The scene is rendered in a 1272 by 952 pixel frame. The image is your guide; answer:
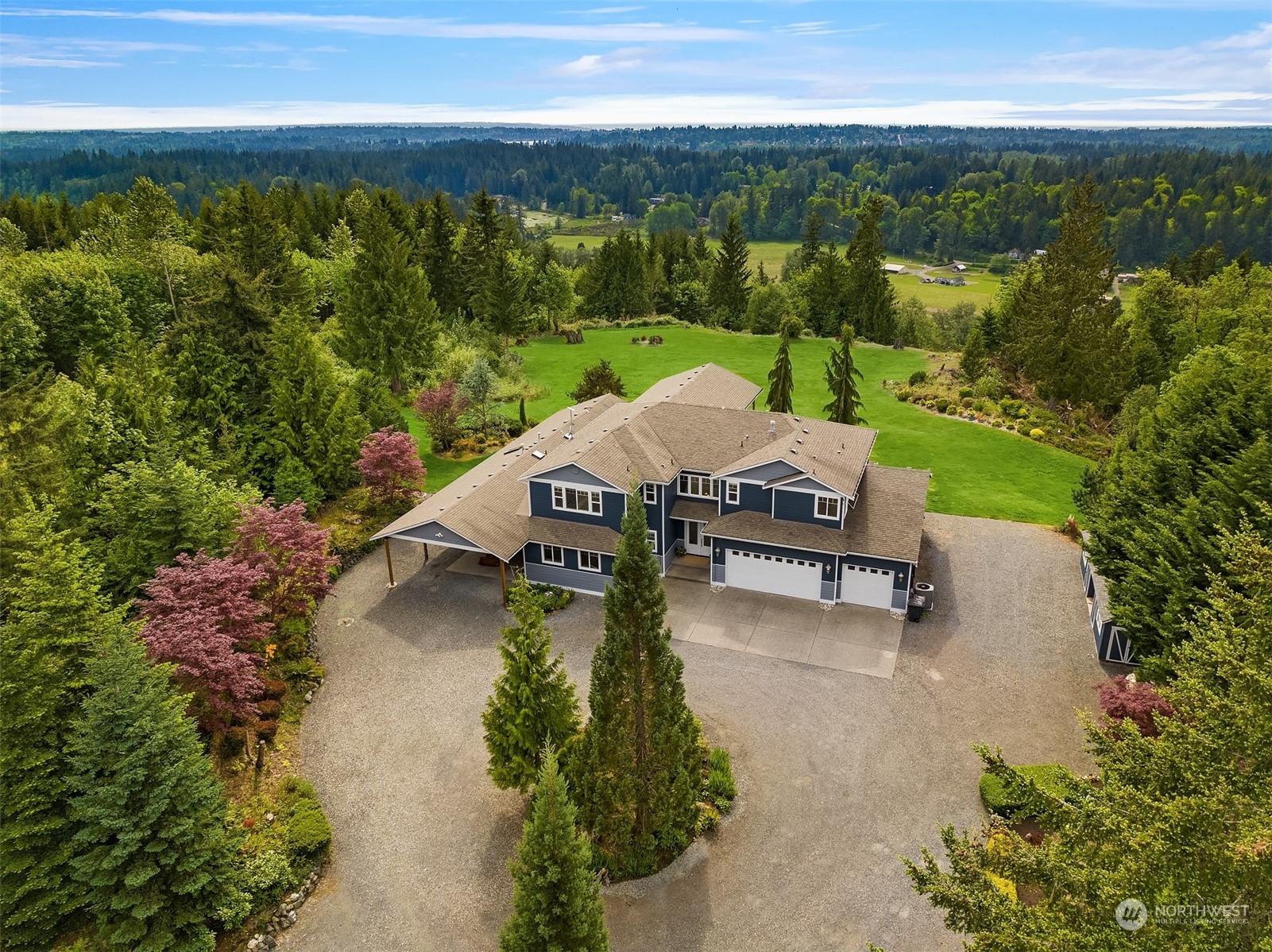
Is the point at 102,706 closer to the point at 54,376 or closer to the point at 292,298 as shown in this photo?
the point at 54,376

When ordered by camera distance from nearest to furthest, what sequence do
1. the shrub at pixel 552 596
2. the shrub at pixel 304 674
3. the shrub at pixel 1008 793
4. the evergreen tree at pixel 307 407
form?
the shrub at pixel 1008 793, the shrub at pixel 304 674, the shrub at pixel 552 596, the evergreen tree at pixel 307 407

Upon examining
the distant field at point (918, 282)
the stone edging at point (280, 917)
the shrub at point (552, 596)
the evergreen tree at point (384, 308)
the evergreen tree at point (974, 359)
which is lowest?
the distant field at point (918, 282)

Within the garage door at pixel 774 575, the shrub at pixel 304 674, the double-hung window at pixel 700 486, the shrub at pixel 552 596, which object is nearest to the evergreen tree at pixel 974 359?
the double-hung window at pixel 700 486

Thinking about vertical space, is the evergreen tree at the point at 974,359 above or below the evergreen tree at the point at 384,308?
below

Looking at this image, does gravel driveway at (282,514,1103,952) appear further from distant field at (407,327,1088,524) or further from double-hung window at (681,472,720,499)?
distant field at (407,327,1088,524)

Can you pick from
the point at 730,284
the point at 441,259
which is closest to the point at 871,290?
the point at 730,284

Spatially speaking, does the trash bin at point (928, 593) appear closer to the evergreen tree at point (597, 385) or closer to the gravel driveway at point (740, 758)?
the gravel driveway at point (740, 758)
